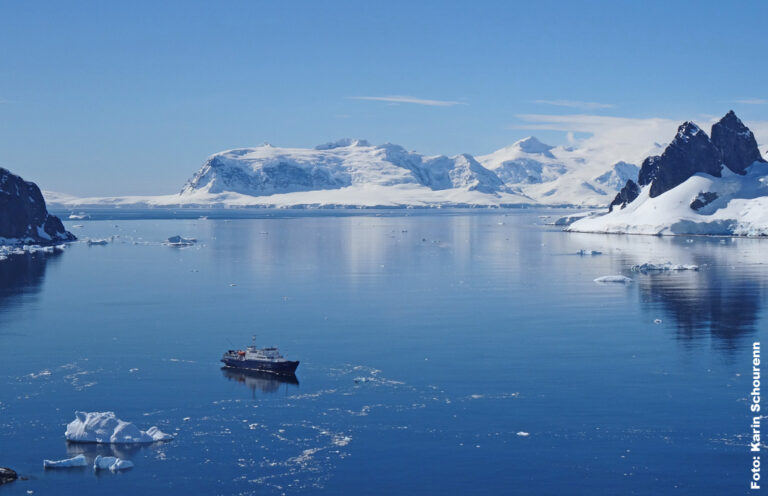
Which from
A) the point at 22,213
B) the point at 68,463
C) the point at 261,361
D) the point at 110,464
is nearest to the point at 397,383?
the point at 261,361

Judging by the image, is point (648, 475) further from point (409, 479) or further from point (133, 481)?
point (133, 481)

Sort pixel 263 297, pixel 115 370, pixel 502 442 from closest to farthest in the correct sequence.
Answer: pixel 502 442, pixel 115 370, pixel 263 297

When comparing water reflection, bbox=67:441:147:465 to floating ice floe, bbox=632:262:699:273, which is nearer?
water reflection, bbox=67:441:147:465

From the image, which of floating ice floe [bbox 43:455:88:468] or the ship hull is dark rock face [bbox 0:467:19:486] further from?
the ship hull

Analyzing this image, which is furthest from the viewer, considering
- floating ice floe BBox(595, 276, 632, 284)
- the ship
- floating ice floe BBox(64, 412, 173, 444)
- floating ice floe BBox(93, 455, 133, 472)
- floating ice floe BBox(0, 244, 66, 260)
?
floating ice floe BBox(0, 244, 66, 260)

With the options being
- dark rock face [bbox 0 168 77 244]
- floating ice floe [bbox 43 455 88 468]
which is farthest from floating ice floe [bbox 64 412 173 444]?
dark rock face [bbox 0 168 77 244]

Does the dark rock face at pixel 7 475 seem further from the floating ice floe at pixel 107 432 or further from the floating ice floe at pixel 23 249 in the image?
→ the floating ice floe at pixel 23 249

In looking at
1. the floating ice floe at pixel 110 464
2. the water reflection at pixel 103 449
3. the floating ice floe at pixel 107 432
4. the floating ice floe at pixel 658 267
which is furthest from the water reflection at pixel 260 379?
the floating ice floe at pixel 658 267

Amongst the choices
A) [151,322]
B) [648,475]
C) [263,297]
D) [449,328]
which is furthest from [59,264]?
[648,475]
